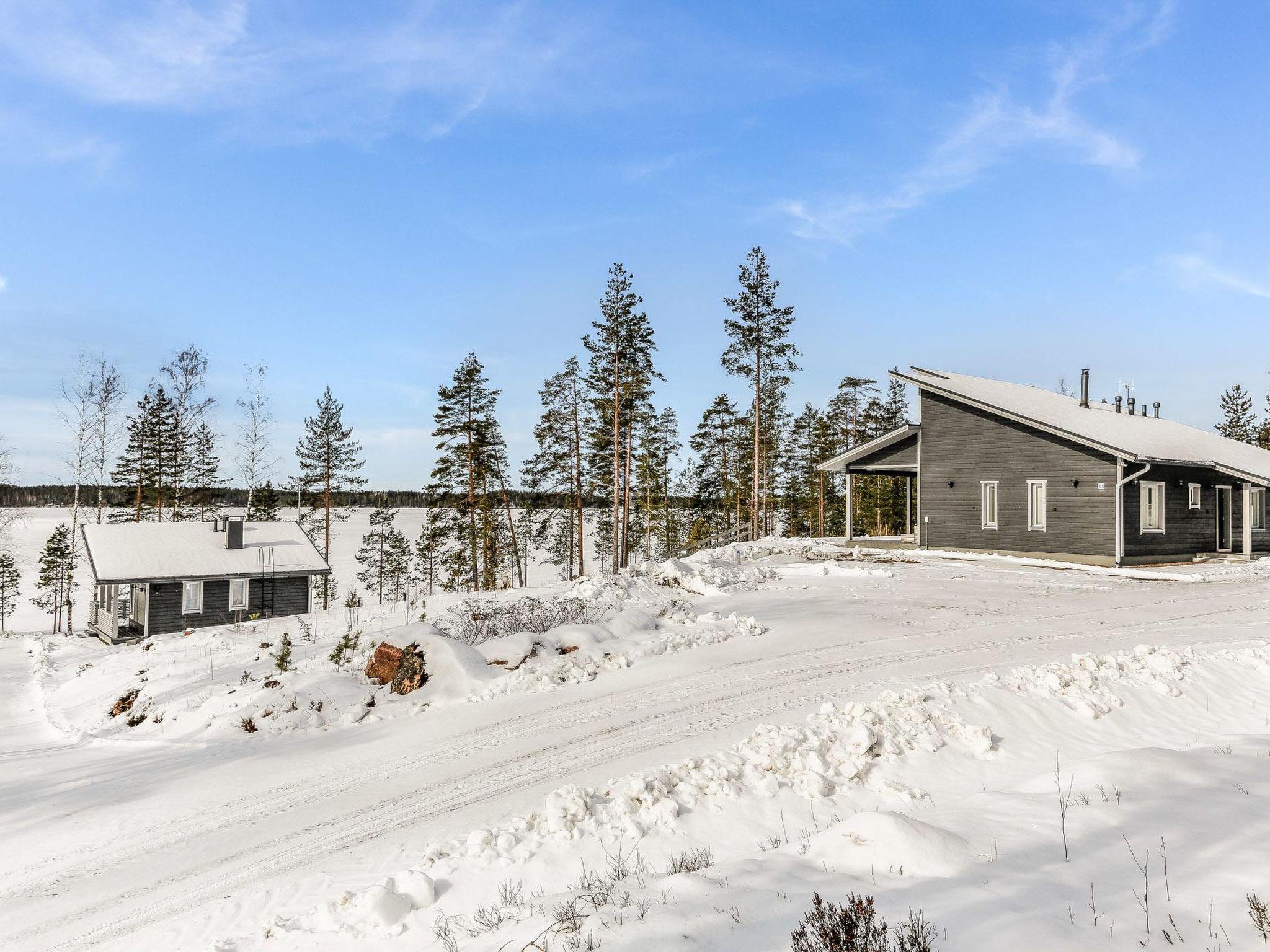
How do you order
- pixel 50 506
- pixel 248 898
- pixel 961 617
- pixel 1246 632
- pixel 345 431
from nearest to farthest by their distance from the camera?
pixel 248 898
pixel 1246 632
pixel 961 617
pixel 345 431
pixel 50 506

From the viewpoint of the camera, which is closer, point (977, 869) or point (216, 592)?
point (977, 869)

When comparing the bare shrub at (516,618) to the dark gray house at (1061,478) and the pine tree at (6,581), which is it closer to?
the dark gray house at (1061,478)

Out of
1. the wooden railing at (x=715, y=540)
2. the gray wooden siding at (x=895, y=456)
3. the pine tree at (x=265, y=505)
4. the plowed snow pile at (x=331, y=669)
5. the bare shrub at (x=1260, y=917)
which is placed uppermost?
the gray wooden siding at (x=895, y=456)

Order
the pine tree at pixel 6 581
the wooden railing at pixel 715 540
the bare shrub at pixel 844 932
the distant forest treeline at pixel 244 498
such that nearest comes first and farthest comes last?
the bare shrub at pixel 844 932 < the wooden railing at pixel 715 540 < the distant forest treeline at pixel 244 498 < the pine tree at pixel 6 581

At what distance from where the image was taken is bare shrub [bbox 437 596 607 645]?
43.4 ft

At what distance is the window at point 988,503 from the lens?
25672 millimetres

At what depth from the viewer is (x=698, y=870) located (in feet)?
15.2

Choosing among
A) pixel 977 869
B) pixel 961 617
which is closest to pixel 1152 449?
pixel 961 617

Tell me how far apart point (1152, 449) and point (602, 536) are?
4382 cm

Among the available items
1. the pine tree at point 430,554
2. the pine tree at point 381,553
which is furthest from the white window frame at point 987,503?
the pine tree at point 381,553

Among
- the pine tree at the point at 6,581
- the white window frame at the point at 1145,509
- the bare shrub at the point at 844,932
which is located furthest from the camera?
the pine tree at the point at 6,581

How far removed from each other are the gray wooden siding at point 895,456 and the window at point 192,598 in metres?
28.0

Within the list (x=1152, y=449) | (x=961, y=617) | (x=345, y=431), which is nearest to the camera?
(x=961, y=617)

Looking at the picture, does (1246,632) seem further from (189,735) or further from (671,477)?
(671,477)
